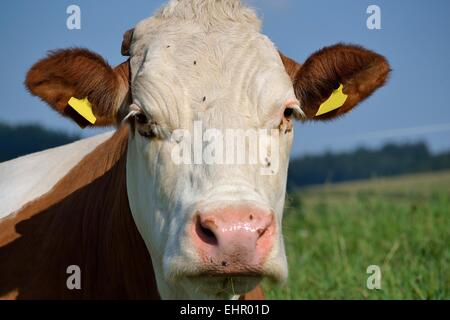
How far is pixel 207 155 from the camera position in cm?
360

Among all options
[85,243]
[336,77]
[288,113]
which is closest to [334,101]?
[336,77]

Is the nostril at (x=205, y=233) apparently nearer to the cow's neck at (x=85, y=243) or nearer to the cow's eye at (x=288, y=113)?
the cow's eye at (x=288, y=113)

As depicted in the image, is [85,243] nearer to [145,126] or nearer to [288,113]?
[145,126]

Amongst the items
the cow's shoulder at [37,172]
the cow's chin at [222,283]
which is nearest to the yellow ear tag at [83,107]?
the cow's shoulder at [37,172]

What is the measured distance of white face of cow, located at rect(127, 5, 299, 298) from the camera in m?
3.35

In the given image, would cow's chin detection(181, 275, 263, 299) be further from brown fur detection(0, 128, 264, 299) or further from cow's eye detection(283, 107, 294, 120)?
cow's eye detection(283, 107, 294, 120)

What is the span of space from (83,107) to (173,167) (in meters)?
0.83

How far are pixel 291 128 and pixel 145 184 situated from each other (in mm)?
854

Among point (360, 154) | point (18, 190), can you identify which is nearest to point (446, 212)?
point (18, 190)

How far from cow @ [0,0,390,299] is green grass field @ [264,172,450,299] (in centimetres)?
101

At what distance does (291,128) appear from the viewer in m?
4.12

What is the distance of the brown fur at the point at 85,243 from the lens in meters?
4.35

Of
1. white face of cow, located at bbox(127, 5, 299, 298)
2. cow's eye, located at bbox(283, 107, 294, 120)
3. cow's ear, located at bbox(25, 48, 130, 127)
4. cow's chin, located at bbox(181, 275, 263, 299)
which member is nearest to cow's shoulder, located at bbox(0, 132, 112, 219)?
cow's ear, located at bbox(25, 48, 130, 127)

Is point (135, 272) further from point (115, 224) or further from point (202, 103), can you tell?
point (202, 103)
